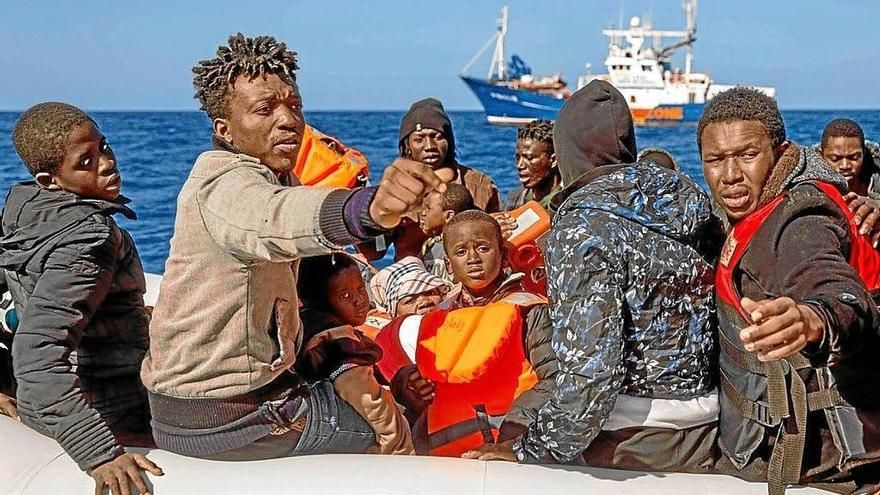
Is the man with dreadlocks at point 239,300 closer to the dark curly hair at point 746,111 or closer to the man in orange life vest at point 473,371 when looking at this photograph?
the man in orange life vest at point 473,371

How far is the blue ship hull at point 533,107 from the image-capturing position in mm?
46250

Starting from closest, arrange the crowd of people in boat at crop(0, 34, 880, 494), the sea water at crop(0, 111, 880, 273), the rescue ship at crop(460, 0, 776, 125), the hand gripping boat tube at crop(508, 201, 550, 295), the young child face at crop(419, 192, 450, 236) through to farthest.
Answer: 1. the crowd of people in boat at crop(0, 34, 880, 494)
2. the hand gripping boat tube at crop(508, 201, 550, 295)
3. the young child face at crop(419, 192, 450, 236)
4. the sea water at crop(0, 111, 880, 273)
5. the rescue ship at crop(460, 0, 776, 125)

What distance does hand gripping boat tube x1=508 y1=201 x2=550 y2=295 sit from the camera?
3.87 metres

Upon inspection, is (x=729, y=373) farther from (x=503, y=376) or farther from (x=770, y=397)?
(x=503, y=376)

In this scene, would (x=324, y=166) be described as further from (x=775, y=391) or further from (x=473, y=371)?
(x=775, y=391)

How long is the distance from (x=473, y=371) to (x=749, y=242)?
89 cm

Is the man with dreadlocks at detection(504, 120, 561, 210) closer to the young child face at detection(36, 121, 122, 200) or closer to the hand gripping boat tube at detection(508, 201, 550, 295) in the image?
→ the hand gripping boat tube at detection(508, 201, 550, 295)

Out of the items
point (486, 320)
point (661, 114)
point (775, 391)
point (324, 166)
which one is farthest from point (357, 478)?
point (661, 114)

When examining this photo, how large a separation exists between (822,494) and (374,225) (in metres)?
1.40

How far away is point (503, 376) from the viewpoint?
117 inches

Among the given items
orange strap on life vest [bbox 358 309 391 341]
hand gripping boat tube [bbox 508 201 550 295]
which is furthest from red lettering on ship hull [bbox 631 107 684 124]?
orange strap on life vest [bbox 358 309 391 341]

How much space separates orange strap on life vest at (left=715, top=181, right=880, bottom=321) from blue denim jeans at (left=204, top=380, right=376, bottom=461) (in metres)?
1.07

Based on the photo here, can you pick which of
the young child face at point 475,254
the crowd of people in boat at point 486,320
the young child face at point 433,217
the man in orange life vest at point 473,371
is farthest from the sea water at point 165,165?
the crowd of people in boat at point 486,320

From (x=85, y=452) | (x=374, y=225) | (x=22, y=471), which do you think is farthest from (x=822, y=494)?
(x=22, y=471)
